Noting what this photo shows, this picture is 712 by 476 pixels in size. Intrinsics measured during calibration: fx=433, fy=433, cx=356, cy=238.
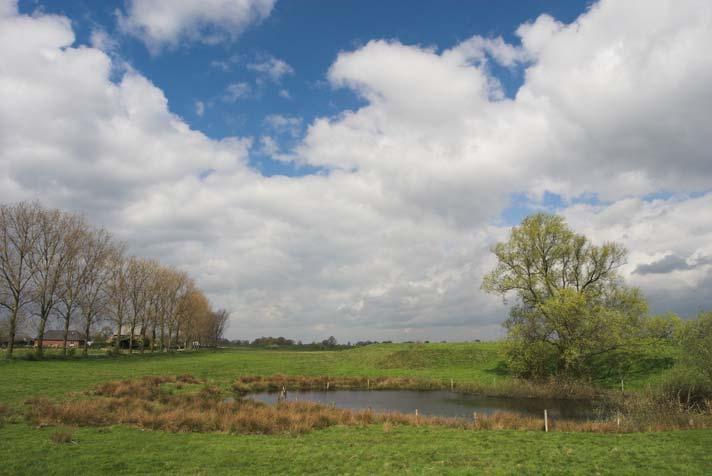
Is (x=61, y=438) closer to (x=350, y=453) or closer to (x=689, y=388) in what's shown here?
(x=350, y=453)

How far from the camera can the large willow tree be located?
4438 centimetres

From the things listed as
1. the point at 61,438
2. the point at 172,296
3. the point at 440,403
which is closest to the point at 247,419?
the point at 61,438

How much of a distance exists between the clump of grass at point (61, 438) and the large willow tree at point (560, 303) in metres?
41.7

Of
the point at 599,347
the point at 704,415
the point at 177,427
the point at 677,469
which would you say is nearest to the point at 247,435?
the point at 177,427

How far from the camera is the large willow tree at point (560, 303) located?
4438 cm

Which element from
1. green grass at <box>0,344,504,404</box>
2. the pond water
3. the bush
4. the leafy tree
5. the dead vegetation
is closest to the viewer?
the dead vegetation

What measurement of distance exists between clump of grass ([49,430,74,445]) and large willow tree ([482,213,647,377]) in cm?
4167

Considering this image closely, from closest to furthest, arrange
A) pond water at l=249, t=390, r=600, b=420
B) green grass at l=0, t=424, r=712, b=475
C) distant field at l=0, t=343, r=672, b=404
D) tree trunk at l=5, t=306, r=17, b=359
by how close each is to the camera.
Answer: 1. green grass at l=0, t=424, r=712, b=475
2. pond water at l=249, t=390, r=600, b=420
3. distant field at l=0, t=343, r=672, b=404
4. tree trunk at l=5, t=306, r=17, b=359

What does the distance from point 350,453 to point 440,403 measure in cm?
2703

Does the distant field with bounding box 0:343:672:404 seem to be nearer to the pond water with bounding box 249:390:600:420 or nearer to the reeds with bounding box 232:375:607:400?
the reeds with bounding box 232:375:607:400

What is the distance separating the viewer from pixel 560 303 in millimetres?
44469

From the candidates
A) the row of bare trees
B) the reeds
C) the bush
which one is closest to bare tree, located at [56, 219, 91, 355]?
the row of bare trees

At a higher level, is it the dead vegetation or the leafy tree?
the leafy tree

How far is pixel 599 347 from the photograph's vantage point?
1773 inches
